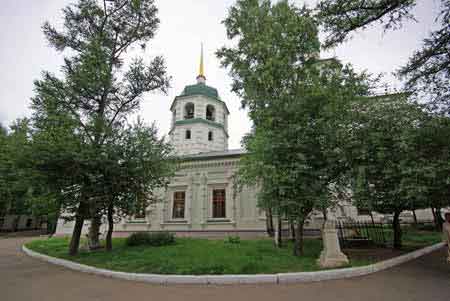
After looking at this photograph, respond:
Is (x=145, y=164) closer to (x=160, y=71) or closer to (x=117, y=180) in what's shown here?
(x=117, y=180)

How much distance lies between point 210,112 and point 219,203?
34.0ft

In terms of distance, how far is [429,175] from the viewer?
7301 mm

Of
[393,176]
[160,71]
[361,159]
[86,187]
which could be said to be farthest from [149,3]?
[393,176]

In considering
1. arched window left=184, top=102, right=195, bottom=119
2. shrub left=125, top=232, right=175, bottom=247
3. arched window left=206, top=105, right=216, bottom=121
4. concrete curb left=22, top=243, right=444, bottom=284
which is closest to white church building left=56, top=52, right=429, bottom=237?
arched window left=184, top=102, right=195, bottom=119

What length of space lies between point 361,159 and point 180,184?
14.7 metres

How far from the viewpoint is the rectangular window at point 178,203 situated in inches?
802

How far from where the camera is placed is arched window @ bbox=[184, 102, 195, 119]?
24922 millimetres

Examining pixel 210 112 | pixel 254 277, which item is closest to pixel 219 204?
pixel 210 112

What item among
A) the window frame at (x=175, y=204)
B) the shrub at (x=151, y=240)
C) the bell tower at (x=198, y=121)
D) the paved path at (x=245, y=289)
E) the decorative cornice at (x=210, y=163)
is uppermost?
the bell tower at (x=198, y=121)

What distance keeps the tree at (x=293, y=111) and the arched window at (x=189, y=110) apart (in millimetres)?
11951

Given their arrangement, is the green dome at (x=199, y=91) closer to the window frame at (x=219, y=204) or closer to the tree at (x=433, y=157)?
the window frame at (x=219, y=204)

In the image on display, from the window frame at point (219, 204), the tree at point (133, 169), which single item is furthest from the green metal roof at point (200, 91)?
the tree at point (133, 169)

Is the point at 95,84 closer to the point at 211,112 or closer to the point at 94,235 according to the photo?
the point at 94,235

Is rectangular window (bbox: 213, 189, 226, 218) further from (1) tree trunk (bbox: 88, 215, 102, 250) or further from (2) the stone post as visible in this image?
(2) the stone post
